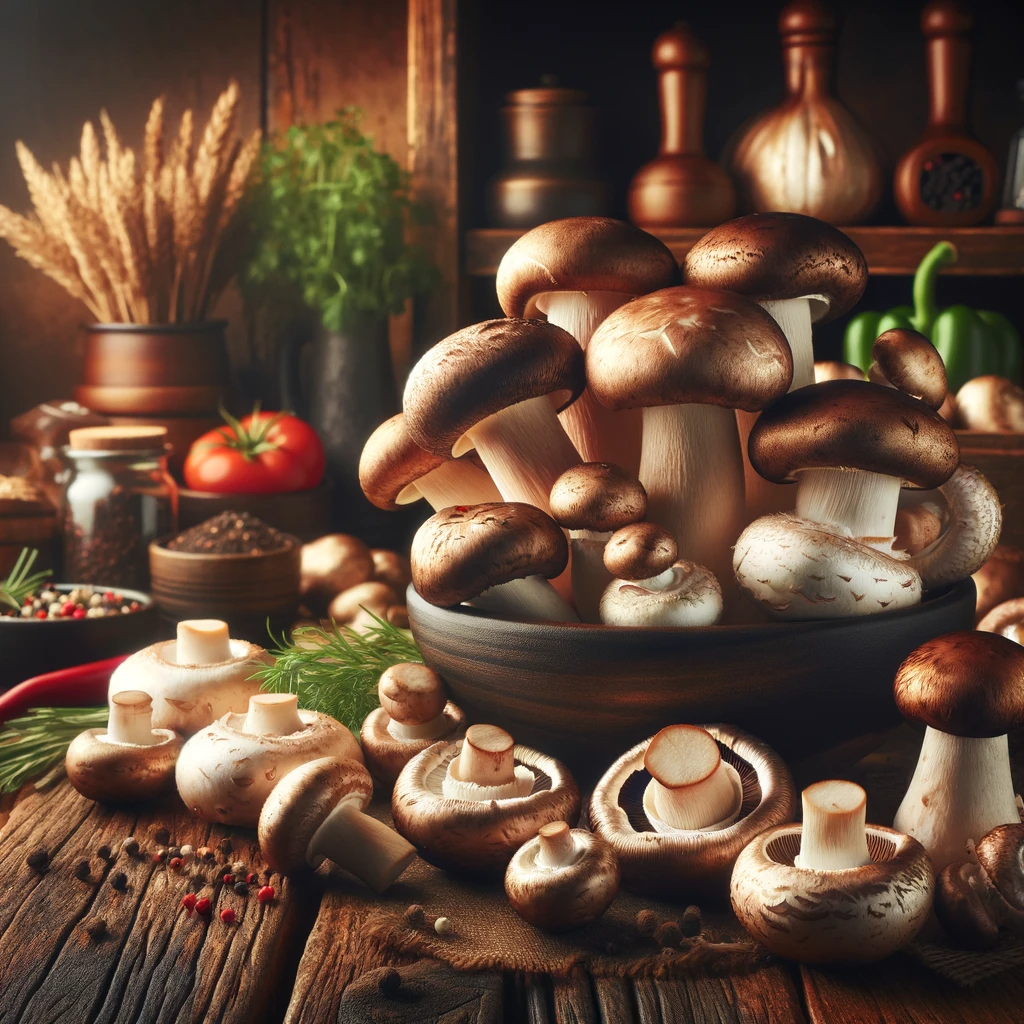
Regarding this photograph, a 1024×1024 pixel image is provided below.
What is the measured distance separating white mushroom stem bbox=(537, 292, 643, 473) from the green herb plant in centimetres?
107

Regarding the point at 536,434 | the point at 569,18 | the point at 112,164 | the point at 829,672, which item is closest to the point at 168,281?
the point at 112,164

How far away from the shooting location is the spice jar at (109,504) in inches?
70.2

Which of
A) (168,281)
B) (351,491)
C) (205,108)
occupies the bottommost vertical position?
(351,491)

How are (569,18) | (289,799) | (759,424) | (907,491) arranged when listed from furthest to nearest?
(569,18)
(907,491)
(759,424)
(289,799)

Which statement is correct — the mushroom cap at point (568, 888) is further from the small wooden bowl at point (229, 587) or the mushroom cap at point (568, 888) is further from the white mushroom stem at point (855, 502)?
the small wooden bowl at point (229, 587)

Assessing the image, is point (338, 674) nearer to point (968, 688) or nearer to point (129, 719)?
point (129, 719)

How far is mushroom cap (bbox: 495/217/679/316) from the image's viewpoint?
3.43ft

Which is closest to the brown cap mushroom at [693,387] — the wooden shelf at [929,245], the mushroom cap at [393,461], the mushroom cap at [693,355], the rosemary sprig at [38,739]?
the mushroom cap at [693,355]

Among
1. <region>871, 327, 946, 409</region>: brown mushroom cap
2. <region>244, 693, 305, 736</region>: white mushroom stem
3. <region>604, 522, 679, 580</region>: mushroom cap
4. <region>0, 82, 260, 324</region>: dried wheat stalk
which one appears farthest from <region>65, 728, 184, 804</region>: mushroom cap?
<region>0, 82, 260, 324</region>: dried wheat stalk

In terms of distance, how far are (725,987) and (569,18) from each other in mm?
2130

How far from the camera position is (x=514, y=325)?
99 cm

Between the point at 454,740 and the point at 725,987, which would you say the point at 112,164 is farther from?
the point at 725,987

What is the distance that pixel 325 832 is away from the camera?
90 centimetres

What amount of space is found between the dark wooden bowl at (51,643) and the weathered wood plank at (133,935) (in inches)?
14.6
